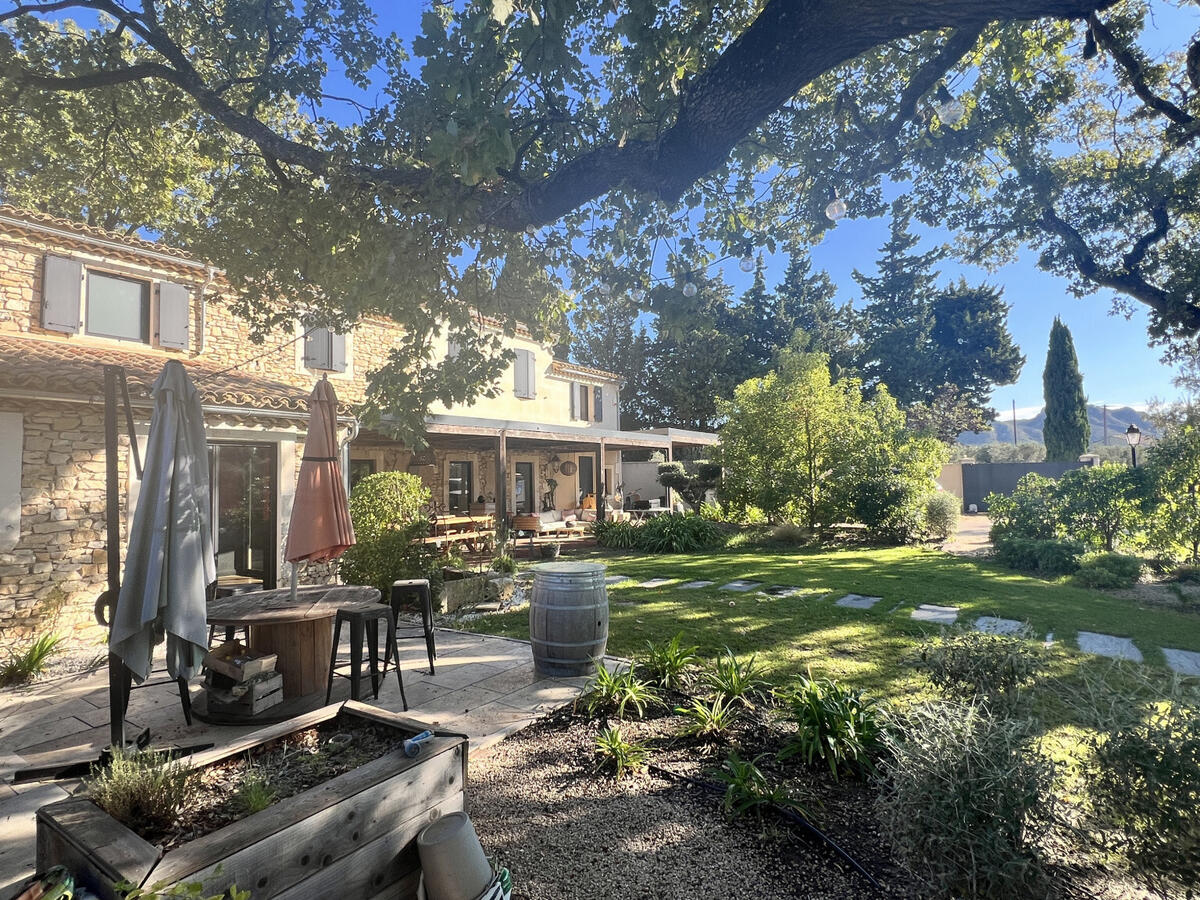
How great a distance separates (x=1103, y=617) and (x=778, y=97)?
7013 mm

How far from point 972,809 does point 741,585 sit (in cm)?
713

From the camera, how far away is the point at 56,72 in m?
5.86

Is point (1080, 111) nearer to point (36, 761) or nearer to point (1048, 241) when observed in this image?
point (1048, 241)

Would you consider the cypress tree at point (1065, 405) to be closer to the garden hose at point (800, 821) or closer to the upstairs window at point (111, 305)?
the garden hose at point (800, 821)

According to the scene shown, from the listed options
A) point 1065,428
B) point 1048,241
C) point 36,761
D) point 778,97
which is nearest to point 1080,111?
point 1048,241

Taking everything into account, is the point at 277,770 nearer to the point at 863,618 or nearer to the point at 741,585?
the point at 863,618

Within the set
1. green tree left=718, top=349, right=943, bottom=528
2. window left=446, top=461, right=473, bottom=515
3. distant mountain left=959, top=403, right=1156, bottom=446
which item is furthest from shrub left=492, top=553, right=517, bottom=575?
distant mountain left=959, top=403, right=1156, bottom=446

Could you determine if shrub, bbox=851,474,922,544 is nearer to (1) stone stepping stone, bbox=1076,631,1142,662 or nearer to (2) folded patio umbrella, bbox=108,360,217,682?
(1) stone stepping stone, bbox=1076,631,1142,662

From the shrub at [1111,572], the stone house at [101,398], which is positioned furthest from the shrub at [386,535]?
the shrub at [1111,572]

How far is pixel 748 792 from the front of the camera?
2.98 meters

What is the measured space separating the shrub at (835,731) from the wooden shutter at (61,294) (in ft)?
34.7

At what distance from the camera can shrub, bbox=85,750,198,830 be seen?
2.07 meters

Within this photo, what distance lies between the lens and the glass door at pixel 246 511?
8117mm

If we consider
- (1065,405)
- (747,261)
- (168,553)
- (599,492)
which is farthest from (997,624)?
(1065,405)
